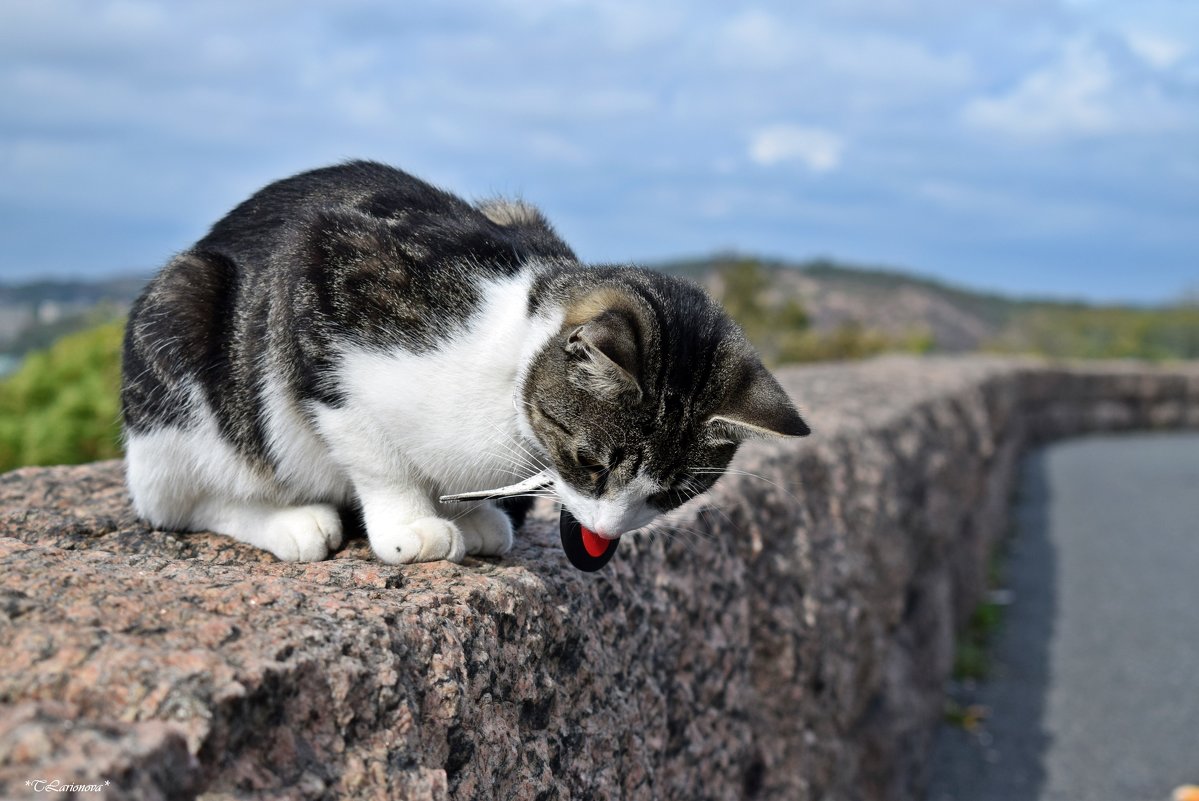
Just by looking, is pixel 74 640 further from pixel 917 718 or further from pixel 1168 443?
pixel 1168 443

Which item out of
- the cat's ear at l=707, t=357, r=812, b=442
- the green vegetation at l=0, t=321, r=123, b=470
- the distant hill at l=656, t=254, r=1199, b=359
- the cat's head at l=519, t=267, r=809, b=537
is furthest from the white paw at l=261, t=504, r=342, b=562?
the distant hill at l=656, t=254, r=1199, b=359

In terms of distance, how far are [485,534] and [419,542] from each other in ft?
0.60

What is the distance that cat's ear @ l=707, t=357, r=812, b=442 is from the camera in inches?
83.0

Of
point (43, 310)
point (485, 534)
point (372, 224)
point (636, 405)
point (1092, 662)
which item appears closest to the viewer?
point (636, 405)

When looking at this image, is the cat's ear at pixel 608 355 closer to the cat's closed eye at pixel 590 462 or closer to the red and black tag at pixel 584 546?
the cat's closed eye at pixel 590 462

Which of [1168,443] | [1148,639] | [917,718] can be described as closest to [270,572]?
[917,718]

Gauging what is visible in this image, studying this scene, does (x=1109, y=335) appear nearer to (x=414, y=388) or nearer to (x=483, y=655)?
(x=414, y=388)

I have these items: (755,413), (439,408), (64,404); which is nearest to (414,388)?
(439,408)

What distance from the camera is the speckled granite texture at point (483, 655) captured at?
1307 millimetres

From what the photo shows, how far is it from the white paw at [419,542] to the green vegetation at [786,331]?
1068 cm

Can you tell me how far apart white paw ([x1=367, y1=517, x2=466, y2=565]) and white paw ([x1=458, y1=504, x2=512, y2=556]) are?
0.25ft

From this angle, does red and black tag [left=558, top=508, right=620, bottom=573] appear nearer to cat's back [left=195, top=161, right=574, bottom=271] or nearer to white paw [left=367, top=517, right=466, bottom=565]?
white paw [left=367, top=517, right=466, bottom=565]

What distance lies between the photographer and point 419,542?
211cm

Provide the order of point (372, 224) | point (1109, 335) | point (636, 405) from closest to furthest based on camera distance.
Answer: point (636, 405) < point (372, 224) < point (1109, 335)
